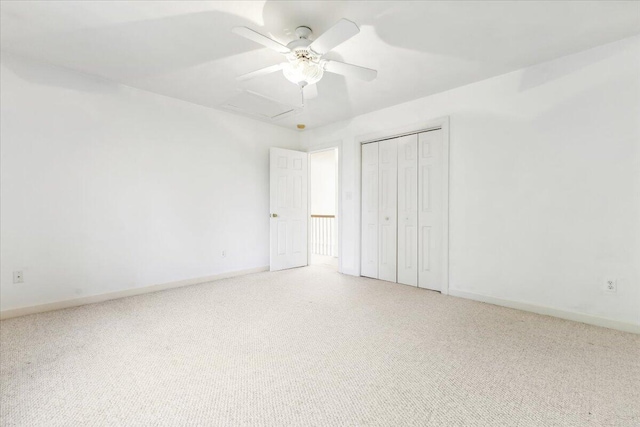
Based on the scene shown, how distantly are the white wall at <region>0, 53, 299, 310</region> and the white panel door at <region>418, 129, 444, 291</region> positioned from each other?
260 centimetres

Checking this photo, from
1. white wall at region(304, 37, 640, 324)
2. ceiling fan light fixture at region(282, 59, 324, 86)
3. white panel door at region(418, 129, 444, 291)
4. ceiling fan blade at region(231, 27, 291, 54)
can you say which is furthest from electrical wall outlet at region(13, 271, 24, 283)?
white wall at region(304, 37, 640, 324)

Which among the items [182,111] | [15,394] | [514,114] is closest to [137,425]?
[15,394]

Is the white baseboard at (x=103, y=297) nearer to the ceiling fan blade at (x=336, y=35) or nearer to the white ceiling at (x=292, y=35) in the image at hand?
the white ceiling at (x=292, y=35)

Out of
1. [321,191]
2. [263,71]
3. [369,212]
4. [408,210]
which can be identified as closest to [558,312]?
[408,210]

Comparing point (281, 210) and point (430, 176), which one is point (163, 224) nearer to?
point (281, 210)

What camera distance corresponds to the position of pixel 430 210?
145 inches

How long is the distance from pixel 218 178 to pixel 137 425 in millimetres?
3312

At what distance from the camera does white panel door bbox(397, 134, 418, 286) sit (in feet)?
12.6

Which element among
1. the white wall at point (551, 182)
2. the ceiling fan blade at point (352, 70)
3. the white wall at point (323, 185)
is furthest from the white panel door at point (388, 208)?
the white wall at point (323, 185)

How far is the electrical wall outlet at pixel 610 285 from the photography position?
2480mm

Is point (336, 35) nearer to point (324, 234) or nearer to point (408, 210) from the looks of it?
point (408, 210)

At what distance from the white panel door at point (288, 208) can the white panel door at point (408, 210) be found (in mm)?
1821

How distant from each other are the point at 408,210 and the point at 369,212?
2.10 ft

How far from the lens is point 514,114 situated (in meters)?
2.99
